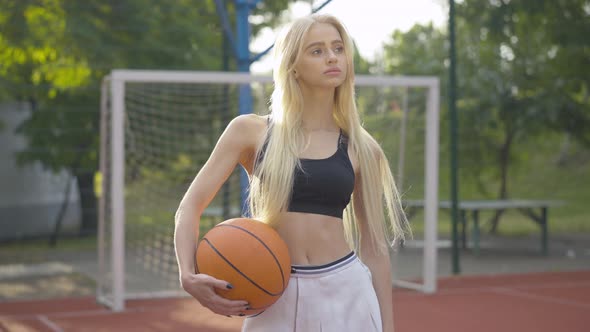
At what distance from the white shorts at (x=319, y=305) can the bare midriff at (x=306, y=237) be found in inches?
1.0

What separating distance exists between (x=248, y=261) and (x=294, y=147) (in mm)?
359

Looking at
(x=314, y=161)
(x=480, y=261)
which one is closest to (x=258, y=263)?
(x=314, y=161)

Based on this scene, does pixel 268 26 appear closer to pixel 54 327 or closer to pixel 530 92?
pixel 530 92

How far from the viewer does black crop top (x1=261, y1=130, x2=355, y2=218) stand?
231 centimetres

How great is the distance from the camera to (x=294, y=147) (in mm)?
2330

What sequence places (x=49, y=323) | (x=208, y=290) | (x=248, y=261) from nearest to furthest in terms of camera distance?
(x=208, y=290), (x=248, y=261), (x=49, y=323)

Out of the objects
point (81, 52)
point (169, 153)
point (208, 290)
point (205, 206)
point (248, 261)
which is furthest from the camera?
point (169, 153)

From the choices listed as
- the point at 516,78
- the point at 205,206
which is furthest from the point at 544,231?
the point at 205,206

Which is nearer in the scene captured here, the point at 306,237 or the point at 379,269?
the point at 306,237

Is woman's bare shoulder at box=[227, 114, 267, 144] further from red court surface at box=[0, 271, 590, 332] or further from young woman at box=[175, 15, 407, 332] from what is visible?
red court surface at box=[0, 271, 590, 332]

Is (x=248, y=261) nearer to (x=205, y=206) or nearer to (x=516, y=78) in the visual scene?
(x=205, y=206)

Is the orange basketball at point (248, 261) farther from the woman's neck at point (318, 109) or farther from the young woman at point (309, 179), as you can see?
the woman's neck at point (318, 109)

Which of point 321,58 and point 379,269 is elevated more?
point 321,58

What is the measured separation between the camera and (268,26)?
13.7 metres
